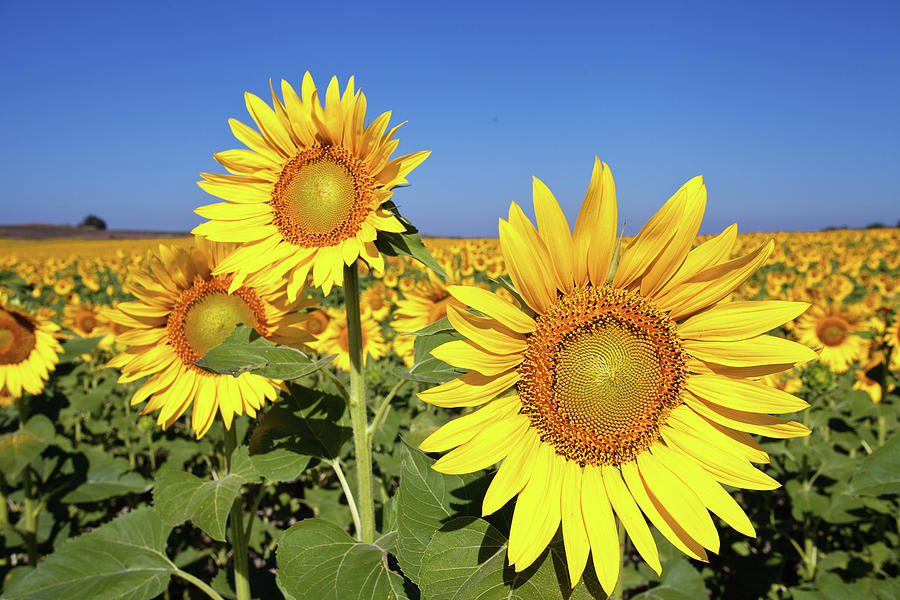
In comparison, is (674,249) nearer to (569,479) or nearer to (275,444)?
(569,479)

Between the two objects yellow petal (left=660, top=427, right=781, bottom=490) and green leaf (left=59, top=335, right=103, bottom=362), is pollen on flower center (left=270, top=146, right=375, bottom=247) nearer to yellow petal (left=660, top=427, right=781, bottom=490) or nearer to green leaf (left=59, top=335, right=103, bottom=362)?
yellow petal (left=660, top=427, right=781, bottom=490)

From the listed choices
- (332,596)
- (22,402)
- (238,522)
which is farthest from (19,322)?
(332,596)

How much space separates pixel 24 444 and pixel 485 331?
319 cm

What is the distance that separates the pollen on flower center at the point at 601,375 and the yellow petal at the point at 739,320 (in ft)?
0.17

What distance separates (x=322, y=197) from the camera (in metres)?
1.53

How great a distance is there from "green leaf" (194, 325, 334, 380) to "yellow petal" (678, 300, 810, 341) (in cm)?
89

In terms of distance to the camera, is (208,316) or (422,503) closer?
(422,503)

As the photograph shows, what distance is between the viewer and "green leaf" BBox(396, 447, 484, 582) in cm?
121

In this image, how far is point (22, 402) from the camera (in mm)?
3217

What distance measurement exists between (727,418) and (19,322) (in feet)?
11.6

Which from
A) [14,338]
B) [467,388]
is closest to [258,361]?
[467,388]

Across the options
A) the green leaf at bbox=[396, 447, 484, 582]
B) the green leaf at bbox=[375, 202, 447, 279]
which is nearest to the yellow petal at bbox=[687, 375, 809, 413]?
the green leaf at bbox=[396, 447, 484, 582]

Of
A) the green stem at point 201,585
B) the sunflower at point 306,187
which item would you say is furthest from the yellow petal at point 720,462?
the green stem at point 201,585

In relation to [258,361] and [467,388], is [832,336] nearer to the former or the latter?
[467,388]
